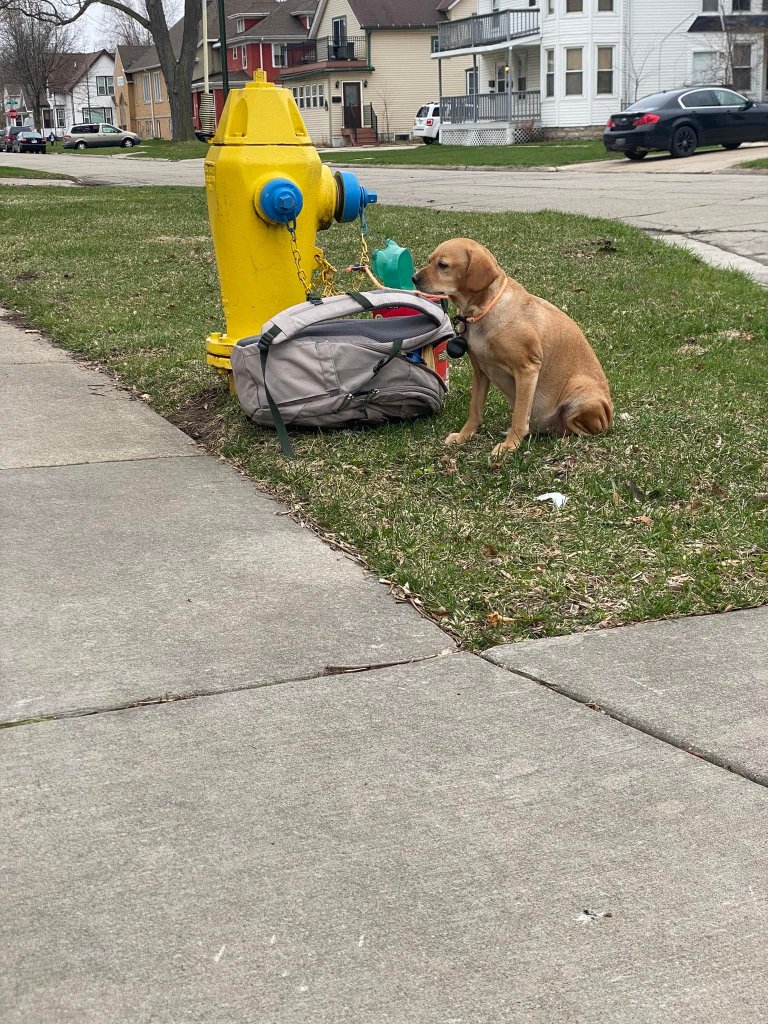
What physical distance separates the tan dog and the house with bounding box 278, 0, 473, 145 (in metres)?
53.3

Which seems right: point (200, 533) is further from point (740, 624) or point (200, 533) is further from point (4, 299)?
point (4, 299)

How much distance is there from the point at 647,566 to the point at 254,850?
6.36 ft

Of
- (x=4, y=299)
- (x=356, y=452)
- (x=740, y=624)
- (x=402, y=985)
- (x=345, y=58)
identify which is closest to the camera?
(x=402, y=985)

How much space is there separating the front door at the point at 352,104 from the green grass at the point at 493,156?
17.3 m

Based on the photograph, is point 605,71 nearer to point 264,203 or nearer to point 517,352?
point 264,203

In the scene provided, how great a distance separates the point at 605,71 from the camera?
135 ft

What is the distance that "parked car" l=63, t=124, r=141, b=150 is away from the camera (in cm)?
6612

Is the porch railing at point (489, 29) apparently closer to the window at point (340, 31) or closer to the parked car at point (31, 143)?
the window at point (340, 31)

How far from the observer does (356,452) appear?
5.19 m

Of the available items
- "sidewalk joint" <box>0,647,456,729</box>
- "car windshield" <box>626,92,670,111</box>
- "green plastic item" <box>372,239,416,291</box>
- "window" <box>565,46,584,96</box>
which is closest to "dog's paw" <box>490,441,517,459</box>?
"green plastic item" <box>372,239,416,291</box>

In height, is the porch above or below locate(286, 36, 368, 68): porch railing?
below

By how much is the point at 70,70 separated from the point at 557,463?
113009 mm

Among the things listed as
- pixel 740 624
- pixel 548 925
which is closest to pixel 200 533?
pixel 740 624

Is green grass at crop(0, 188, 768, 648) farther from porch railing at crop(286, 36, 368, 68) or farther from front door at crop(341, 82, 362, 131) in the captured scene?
porch railing at crop(286, 36, 368, 68)
